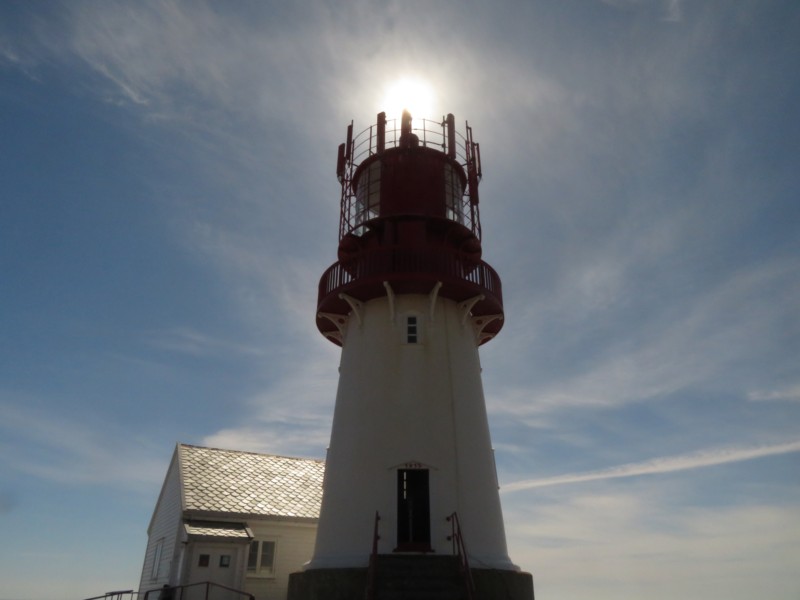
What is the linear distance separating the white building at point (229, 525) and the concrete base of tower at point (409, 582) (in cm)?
511

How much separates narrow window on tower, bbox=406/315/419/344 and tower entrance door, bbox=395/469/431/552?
11.0ft

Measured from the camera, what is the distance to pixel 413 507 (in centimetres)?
1495

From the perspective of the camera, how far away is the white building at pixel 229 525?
18.5m

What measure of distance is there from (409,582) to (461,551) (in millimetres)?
1882

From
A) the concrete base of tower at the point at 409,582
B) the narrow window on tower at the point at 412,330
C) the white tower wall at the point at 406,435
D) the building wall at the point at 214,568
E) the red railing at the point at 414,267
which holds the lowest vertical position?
the concrete base of tower at the point at 409,582

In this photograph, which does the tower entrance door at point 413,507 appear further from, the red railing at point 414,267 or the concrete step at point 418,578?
the red railing at point 414,267

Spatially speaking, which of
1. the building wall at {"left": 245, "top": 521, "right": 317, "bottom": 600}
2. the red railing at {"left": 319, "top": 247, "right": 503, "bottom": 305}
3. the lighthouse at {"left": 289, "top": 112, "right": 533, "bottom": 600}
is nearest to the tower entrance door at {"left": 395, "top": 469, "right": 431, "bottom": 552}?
the lighthouse at {"left": 289, "top": 112, "right": 533, "bottom": 600}

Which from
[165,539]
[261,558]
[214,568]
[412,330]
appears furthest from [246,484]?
[412,330]

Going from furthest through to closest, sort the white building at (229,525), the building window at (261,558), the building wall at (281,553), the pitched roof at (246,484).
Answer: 1. the pitched roof at (246,484)
2. the building window at (261,558)
3. the building wall at (281,553)
4. the white building at (229,525)

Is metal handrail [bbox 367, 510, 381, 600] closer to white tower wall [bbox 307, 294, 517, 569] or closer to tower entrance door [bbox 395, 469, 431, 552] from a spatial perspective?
white tower wall [bbox 307, 294, 517, 569]

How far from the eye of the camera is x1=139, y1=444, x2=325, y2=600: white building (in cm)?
1845

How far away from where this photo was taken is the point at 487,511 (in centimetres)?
1504

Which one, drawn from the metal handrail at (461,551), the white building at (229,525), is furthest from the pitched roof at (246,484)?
the metal handrail at (461,551)

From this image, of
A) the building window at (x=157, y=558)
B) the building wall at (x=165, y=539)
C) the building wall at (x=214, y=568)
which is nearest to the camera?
the building wall at (x=214, y=568)
